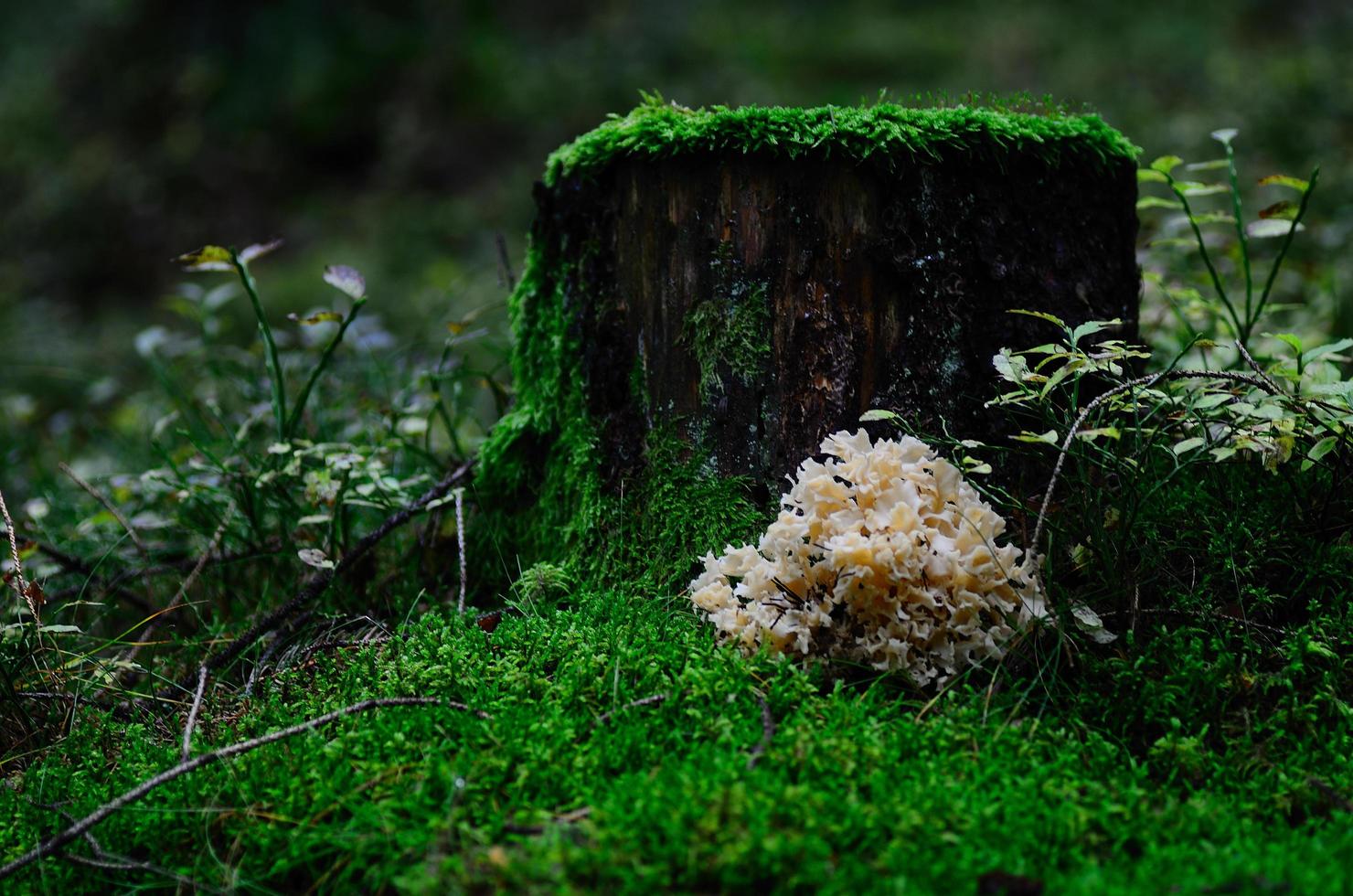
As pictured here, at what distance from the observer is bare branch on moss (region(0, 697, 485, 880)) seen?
6.19 feet

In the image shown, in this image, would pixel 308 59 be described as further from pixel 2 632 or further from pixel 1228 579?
pixel 1228 579

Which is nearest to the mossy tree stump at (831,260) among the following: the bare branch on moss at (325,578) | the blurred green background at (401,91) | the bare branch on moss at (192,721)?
the bare branch on moss at (325,578)

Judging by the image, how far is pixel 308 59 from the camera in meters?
13.0

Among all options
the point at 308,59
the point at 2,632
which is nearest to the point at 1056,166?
the point at 2,632

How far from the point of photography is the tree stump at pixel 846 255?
2646 millimetres

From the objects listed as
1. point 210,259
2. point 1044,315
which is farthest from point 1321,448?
point 210,259

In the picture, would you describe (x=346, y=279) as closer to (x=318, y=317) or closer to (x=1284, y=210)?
(x=318, y=317)

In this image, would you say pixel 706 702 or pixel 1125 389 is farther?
pixel 1125 389

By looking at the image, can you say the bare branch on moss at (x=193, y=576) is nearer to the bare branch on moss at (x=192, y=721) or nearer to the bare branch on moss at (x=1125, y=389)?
the bare branch on moss at (x=192, y=721)

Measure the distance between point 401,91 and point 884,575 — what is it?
41.4 feet

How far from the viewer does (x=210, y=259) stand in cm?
312

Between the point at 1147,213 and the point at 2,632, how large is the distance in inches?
298

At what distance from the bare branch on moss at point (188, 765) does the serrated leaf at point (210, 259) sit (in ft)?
5.48

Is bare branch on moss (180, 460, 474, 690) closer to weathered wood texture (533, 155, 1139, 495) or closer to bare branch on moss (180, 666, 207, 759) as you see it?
bare branch on moss (180, 666, 207, 759)
